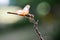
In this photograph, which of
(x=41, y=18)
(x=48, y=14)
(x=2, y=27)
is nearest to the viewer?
(x=48, y=14)

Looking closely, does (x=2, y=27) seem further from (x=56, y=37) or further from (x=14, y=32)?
(x=56, y=37)

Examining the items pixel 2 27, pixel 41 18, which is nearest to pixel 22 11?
pixel 41 18

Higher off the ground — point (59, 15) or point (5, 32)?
point (59, 15)

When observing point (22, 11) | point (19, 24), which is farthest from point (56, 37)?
point (22, 11)

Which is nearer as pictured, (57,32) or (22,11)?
(22,11)

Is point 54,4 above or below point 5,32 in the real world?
above

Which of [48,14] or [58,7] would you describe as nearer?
[48,14]

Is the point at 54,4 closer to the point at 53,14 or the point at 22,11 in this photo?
the point at 53,14

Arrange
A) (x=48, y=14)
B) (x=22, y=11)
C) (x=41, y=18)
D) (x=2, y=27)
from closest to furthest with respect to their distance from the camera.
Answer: (x=22, y=11), (x=48, y=14), (x=41, y=18), (x=2, y=27)

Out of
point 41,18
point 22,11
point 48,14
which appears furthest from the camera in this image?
point 41,18

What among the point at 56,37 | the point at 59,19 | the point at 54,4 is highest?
the point at 54,4
